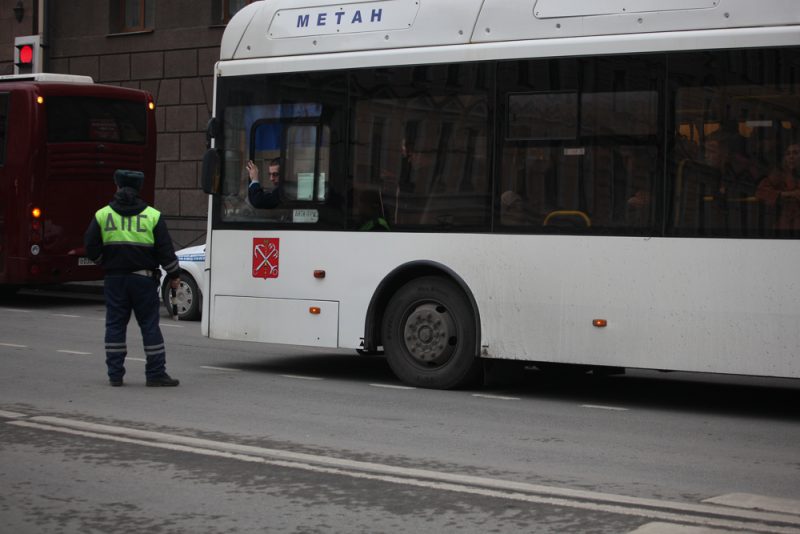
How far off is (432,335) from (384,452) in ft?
10.00

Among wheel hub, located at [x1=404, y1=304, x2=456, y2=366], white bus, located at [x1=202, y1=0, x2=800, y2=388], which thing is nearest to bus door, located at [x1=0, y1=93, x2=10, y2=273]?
white bus, located at [x1=202, y1=0, x2=800, y2=388]

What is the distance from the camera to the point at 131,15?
28422mm

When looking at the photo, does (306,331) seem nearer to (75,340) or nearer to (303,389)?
(303,389)

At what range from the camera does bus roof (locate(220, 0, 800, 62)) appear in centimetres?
941

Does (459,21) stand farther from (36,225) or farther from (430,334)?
(36,225)

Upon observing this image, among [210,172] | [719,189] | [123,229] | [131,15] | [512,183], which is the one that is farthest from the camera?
[131,15]

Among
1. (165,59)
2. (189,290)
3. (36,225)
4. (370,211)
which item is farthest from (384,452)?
(165,59)

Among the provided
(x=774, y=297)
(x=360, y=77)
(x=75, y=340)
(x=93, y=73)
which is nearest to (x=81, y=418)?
(x=360, y=77)

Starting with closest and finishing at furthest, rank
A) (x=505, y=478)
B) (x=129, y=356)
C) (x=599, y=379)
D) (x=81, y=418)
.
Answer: (x=505, y=478)
(x=81, y=418)
(x=599, y=379)
(x=129, y=356)

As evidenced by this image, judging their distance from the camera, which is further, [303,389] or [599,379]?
[599,379]

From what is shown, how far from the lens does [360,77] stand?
1124 cm

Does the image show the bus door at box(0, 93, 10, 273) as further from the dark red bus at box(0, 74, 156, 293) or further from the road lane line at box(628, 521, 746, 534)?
the road lane line at box(628, 521, 746, 534)

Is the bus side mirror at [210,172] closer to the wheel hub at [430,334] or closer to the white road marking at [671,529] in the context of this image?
the wheel hub at [430,334]

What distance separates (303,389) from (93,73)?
19.5 metres
